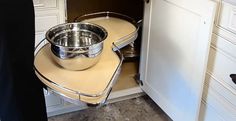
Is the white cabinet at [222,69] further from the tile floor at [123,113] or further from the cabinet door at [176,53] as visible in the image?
the tile floor at [123,113]

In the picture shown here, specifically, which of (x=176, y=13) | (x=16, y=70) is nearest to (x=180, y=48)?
(x=176, y=13)

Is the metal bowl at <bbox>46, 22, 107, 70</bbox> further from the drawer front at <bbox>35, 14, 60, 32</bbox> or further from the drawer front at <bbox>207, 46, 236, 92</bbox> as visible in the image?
the drawer front at <bbox>207, 46, 236, 92</bbox>

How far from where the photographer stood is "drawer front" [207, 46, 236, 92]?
1513 millimetres

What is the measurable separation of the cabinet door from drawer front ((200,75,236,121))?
0.04 meters

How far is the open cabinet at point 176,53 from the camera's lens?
1.61 m

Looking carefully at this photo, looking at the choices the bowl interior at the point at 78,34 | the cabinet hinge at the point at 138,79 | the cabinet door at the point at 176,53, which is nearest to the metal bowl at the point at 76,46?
the bowl interior at the point at 78,34

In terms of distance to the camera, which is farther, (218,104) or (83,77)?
(218,104)

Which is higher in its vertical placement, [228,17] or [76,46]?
[228,17]

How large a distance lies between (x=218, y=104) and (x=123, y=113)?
72 cm

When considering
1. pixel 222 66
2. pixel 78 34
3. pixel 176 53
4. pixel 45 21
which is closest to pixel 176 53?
pixel 176 53

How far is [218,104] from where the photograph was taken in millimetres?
1631

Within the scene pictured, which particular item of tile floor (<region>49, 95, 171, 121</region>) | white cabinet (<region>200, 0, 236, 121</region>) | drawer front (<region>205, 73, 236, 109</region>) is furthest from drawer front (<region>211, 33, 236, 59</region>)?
tile floor (<region>49, 95, 171, 121</region>)

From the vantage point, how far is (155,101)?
216cm

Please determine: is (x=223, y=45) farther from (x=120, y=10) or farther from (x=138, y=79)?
(x=120, y=10)
